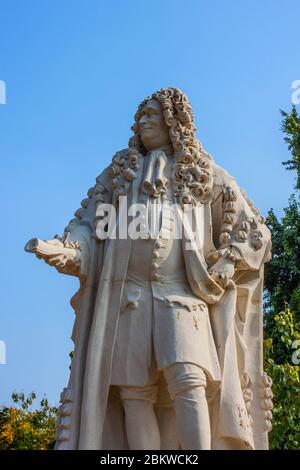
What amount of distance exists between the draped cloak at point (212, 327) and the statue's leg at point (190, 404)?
25 cm

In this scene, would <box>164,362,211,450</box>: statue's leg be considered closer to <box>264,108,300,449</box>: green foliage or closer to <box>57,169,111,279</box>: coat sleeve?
<box>57,169,111,279</box>: coat sleeve

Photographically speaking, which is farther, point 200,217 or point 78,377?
point 200,217

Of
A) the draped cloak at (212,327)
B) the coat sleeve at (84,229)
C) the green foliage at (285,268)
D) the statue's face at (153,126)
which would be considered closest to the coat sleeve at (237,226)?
the draped cloak at (212,327)

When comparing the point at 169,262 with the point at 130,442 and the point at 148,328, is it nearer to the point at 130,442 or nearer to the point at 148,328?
the point at 148,328

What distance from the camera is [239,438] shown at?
6.51 metres

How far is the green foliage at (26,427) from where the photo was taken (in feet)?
61.5

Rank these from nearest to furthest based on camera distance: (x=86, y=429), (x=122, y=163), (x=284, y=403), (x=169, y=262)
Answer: (x=86, y=429), (x=169, y=262), (x=122, y=163), (x=284, y=403)

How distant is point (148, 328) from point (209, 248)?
0.97m

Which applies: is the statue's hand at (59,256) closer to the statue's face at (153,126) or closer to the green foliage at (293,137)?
the statue's face at (153,126)

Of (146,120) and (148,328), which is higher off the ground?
(146,120)

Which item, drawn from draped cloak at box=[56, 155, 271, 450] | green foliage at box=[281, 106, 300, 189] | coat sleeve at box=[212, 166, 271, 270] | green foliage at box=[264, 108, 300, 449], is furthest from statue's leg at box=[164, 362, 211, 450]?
green foliage at box=[281, 106, 300, 189]

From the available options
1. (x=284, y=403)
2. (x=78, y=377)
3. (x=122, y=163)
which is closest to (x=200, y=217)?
(x=122, y=163)

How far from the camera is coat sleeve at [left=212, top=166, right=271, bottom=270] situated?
7.12 meters

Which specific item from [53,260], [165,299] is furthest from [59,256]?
[165,299]
